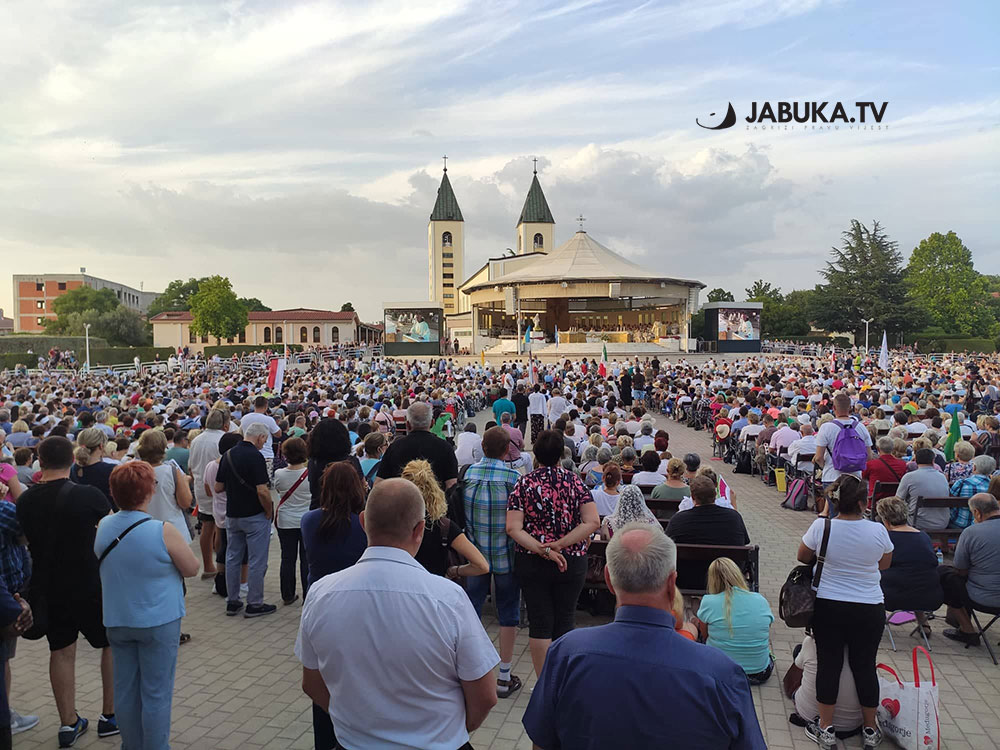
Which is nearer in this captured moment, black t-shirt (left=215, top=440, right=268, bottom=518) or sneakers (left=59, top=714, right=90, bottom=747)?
sneakers (left=59, top=714, right=90, bottom=747)

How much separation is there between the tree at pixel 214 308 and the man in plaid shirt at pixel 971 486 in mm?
63914

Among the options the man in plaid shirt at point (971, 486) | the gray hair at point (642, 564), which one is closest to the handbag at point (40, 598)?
the gray hair at point (642, 564)

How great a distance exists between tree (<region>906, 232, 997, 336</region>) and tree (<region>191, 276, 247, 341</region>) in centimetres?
6000

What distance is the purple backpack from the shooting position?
7.80 meters

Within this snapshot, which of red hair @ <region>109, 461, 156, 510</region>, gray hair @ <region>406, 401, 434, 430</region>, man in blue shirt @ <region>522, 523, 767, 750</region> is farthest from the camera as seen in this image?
gray hair @ <region>406, 401, 434, 430</region>

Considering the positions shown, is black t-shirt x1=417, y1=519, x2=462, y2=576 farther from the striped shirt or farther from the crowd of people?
the striped shirt

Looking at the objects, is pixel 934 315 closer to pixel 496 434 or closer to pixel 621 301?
pixel 621 301

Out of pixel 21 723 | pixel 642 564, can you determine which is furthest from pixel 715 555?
pixel 21 723

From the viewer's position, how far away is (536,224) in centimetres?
9375

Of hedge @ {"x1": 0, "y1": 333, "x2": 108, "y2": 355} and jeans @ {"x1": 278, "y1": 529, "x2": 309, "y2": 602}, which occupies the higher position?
hedge @ {"x1": 0, "y1": 333, "x2": 108, "y2": 355}

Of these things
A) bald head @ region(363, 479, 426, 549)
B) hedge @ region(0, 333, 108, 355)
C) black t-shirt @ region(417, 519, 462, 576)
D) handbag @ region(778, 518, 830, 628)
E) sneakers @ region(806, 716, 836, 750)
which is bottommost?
sneakers @ region(806, 716, 836, 750)

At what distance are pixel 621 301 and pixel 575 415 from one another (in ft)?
162

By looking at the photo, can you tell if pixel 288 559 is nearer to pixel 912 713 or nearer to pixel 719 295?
pixel 912 713

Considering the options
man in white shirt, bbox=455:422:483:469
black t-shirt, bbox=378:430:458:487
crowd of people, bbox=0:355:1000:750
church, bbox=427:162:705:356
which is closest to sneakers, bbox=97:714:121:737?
crowd of people, bbox=0:355:1000:750
